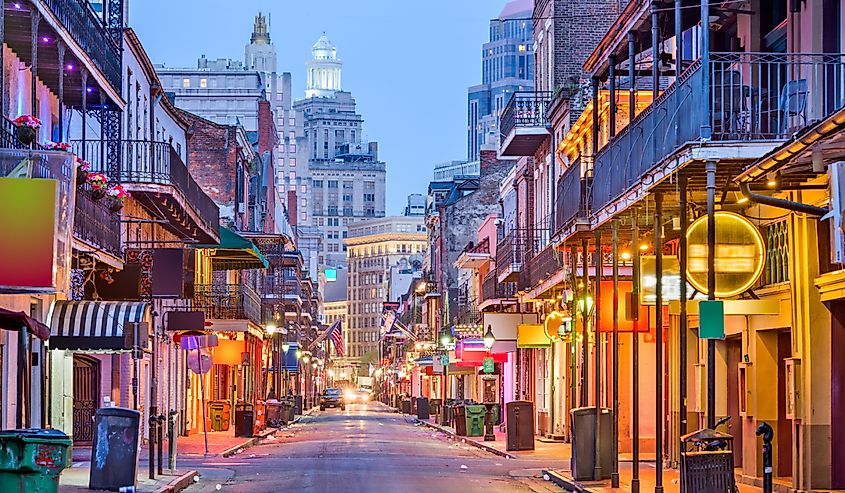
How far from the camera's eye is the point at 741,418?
25297 mm

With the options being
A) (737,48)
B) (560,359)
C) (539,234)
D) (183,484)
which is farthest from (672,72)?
(539,234)

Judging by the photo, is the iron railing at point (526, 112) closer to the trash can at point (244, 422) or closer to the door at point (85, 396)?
the trash can at point (244, 422)

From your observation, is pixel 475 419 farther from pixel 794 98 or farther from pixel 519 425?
pixel 794 98

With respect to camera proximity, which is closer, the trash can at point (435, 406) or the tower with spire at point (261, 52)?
the trash can at point (435, 406)

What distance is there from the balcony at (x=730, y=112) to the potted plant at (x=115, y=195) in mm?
10038

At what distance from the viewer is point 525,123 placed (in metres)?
46.8

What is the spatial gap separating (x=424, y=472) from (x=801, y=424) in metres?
9.05

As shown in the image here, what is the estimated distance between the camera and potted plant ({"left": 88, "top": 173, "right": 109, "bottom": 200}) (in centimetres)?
2758

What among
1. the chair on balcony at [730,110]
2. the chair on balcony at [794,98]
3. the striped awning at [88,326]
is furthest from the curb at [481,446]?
the chair on balcony at [730,110]

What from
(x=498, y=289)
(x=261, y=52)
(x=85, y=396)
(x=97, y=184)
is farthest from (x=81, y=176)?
(x=261, y=52)

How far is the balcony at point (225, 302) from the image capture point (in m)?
48.6

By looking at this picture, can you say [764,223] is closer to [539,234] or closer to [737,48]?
[737,48]

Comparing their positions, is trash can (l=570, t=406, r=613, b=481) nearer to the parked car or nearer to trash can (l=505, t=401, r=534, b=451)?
trash can (l=505, t=401, r=534, b=451)

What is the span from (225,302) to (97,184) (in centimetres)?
2728
